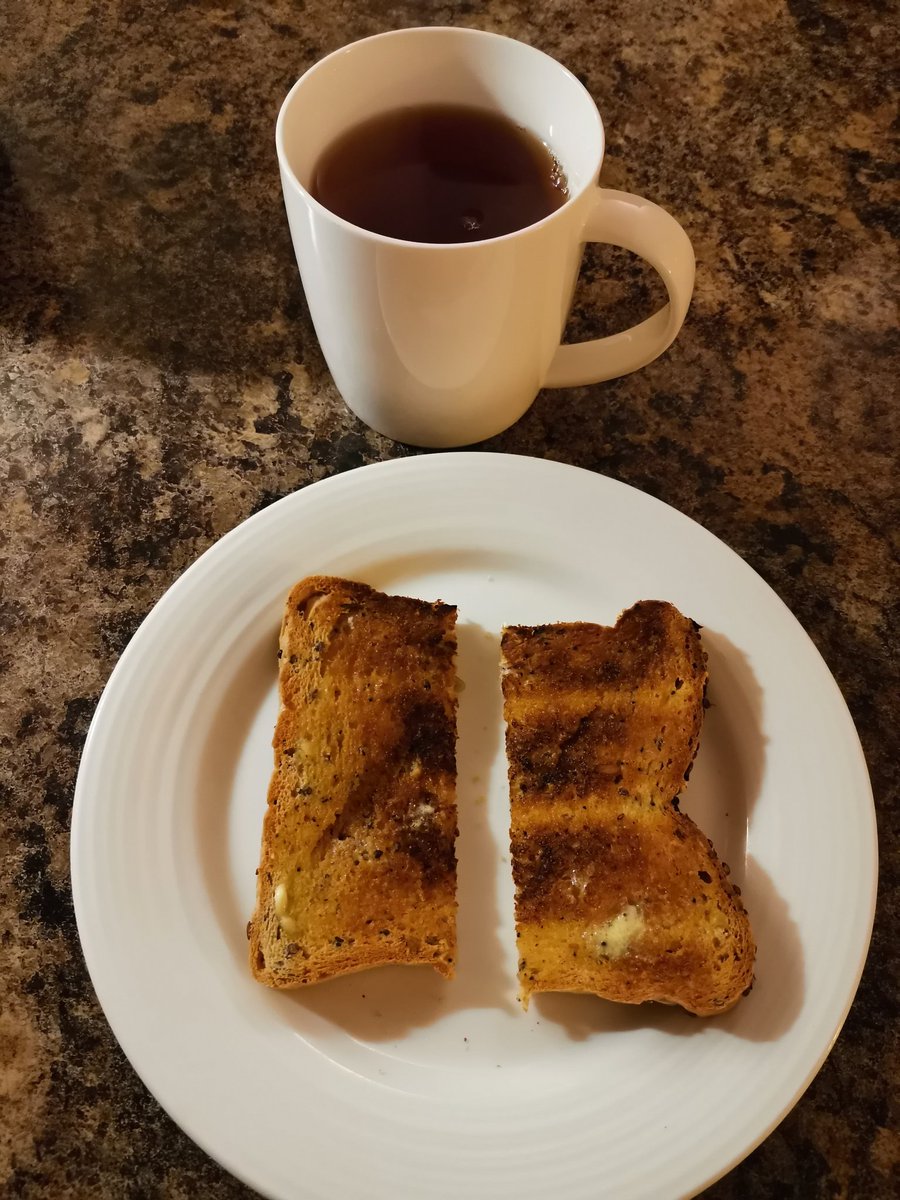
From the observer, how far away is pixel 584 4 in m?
1.48

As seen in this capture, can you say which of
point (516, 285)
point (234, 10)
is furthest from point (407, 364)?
point (234, 10)

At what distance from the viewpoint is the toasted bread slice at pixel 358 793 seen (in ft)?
2.80

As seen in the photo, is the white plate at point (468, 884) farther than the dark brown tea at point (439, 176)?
No

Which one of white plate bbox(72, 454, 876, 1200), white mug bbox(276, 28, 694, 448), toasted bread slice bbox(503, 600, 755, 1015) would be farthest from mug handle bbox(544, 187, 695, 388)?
toasted bread slice bbox(503, 600, 755, 1015)

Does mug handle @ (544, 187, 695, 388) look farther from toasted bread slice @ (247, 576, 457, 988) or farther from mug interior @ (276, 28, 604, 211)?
toasted bread slice @ (247, 576, 457, 988)

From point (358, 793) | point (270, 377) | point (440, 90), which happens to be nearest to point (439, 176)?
point (440, 90)

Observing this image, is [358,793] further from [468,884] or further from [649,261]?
[649,261]

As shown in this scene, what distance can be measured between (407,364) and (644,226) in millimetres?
274

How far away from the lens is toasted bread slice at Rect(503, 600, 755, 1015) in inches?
32.8

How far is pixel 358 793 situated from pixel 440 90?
747 millimetres

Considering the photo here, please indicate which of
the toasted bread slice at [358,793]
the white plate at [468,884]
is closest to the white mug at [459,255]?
the white plate at [468,884]

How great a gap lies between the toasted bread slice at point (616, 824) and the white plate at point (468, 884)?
0.16 ft

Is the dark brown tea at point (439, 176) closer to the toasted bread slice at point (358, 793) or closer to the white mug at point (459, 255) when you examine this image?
the white mug at point (459, 255)

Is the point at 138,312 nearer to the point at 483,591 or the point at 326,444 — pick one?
the point at 326,444
